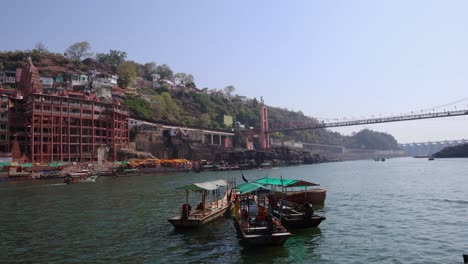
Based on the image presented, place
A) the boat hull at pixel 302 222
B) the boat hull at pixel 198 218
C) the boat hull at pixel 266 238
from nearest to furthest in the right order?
the boat hull at pixel 266 238 < the boat hull at pixel 302 222 < the boat hull at pixel 198 218

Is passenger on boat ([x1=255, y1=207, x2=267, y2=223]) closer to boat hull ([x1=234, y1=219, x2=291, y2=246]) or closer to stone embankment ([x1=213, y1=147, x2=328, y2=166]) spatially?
boat hull ([x1=234, y1=219, x2=291, y2=246])

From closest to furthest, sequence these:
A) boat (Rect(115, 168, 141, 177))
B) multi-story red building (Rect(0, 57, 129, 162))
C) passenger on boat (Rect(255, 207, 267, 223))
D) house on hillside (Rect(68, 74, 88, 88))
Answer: passenger on boat (Rect(255, 207, 267, 223)) < boat (Rect(115, 168, 141, 177)) < multi-story red building (Rect(0, 57, 129, 162)) < house on hillside (Rect(68, 74, 88, 88))

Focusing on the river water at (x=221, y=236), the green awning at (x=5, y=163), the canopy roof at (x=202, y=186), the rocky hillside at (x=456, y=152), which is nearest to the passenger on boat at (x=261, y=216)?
the river water at (x=221, y=236)

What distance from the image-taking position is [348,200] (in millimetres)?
39594

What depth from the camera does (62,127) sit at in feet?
322

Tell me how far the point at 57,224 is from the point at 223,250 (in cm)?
1568

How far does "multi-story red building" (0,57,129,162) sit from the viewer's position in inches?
3686

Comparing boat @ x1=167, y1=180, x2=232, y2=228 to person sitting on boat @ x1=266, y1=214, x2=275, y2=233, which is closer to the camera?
person sitting on boat @ x1=266, y1=214, x2=275, y2=233

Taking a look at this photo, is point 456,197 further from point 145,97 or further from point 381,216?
point 145,97

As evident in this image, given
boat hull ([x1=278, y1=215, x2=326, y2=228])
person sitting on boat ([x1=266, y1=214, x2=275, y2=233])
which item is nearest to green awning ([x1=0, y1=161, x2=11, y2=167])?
boat hull ([x1=278, y1=215, x2=326, y2=228])

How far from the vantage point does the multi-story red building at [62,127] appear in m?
93.6

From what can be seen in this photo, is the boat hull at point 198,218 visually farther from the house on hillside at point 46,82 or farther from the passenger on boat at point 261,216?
the house on hillside at point 46,82

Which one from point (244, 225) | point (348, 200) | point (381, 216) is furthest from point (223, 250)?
point (348, 200)

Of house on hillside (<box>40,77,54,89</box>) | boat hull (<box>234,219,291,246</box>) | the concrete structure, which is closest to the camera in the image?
boat hull (<box>234,219,291,246</box>)
